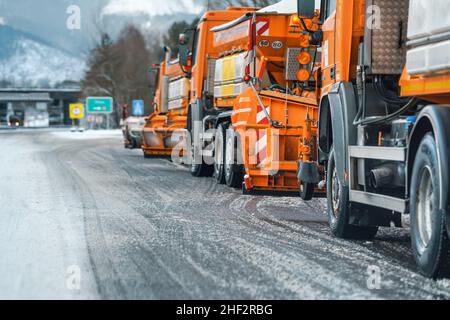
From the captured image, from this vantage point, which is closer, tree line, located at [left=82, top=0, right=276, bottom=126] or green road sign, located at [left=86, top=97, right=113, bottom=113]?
green road sign, located at [left=86, top=97, right=113, bottom=113]

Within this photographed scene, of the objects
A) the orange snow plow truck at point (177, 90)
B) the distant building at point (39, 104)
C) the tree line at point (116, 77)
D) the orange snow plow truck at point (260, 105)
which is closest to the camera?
the orange snow plow truck at point (260, 105)

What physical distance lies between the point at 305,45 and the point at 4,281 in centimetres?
921

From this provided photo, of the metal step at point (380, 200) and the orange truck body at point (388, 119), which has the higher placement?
the orange truck body at point (388, 119)

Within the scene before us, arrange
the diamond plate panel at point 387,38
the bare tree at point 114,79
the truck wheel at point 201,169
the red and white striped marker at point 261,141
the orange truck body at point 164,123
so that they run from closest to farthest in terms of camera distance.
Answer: the diamond plate panel at point 387,38, the red and white striped marker at point 261,141, the truck wheel at point 201,169, the orange truck body at point 164,123, the bare tree at point 114,79

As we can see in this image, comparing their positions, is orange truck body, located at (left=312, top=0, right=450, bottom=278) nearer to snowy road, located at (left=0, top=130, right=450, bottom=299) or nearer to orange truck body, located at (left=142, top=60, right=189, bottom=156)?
snowy road, located at (left=0, top=130, right=450, bottom=299)

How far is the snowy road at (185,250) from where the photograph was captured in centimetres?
647

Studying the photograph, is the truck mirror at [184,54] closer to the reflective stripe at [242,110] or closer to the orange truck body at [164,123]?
the orange truck body at [164,123]

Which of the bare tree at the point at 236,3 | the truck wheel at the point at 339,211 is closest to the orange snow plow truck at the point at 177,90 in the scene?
the truck wheel at the point at 339,211

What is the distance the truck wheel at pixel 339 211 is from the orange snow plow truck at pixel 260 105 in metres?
1.10

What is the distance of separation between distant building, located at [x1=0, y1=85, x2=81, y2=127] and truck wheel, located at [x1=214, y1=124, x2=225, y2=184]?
126m

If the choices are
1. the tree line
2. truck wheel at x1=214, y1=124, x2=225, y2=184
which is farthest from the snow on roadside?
truck wheel at x1=214, y1=124, x2=225, y2=184

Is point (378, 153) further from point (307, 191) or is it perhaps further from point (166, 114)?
point (166, 114)

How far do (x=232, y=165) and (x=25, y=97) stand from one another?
132063 mm

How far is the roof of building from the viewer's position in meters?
143
